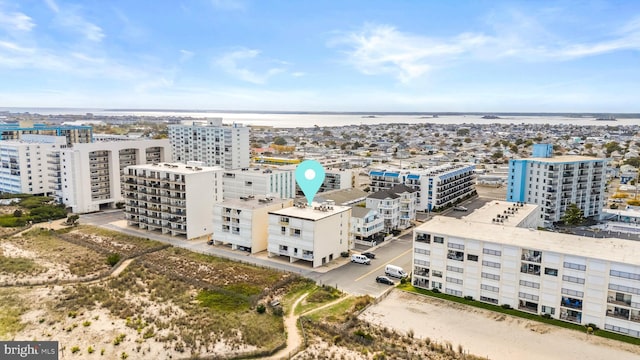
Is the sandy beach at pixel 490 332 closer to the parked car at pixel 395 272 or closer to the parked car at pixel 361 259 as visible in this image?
the parked car at pixel 395 272

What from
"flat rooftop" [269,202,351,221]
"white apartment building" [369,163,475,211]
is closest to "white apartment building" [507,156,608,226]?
"white apartment building" [369,163,475,211]

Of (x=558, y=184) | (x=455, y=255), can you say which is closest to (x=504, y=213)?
(x=455, y=255)

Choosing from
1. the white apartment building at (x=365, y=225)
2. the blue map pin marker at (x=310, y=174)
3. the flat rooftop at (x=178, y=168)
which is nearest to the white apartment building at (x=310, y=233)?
the blue map pin marker at (x=310, y=174)

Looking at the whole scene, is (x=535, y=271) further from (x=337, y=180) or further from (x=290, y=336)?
(x=337, y=180)

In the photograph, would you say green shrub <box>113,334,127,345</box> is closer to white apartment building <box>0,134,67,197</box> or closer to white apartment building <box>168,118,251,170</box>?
white apartment building <box>0,134,67,197</box>

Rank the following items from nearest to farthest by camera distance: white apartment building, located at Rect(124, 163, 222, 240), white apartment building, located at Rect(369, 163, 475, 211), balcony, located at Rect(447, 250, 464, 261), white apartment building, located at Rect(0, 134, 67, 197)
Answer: balcony, located at Rect(447, 250, 464, 261) < white apartment building, located at Rect(124, 163, 222, 240) < white apartment building, located at Rect(369, 163, 475, 211) < white apartment building, located at Rect(0, 134, 67, 197)
